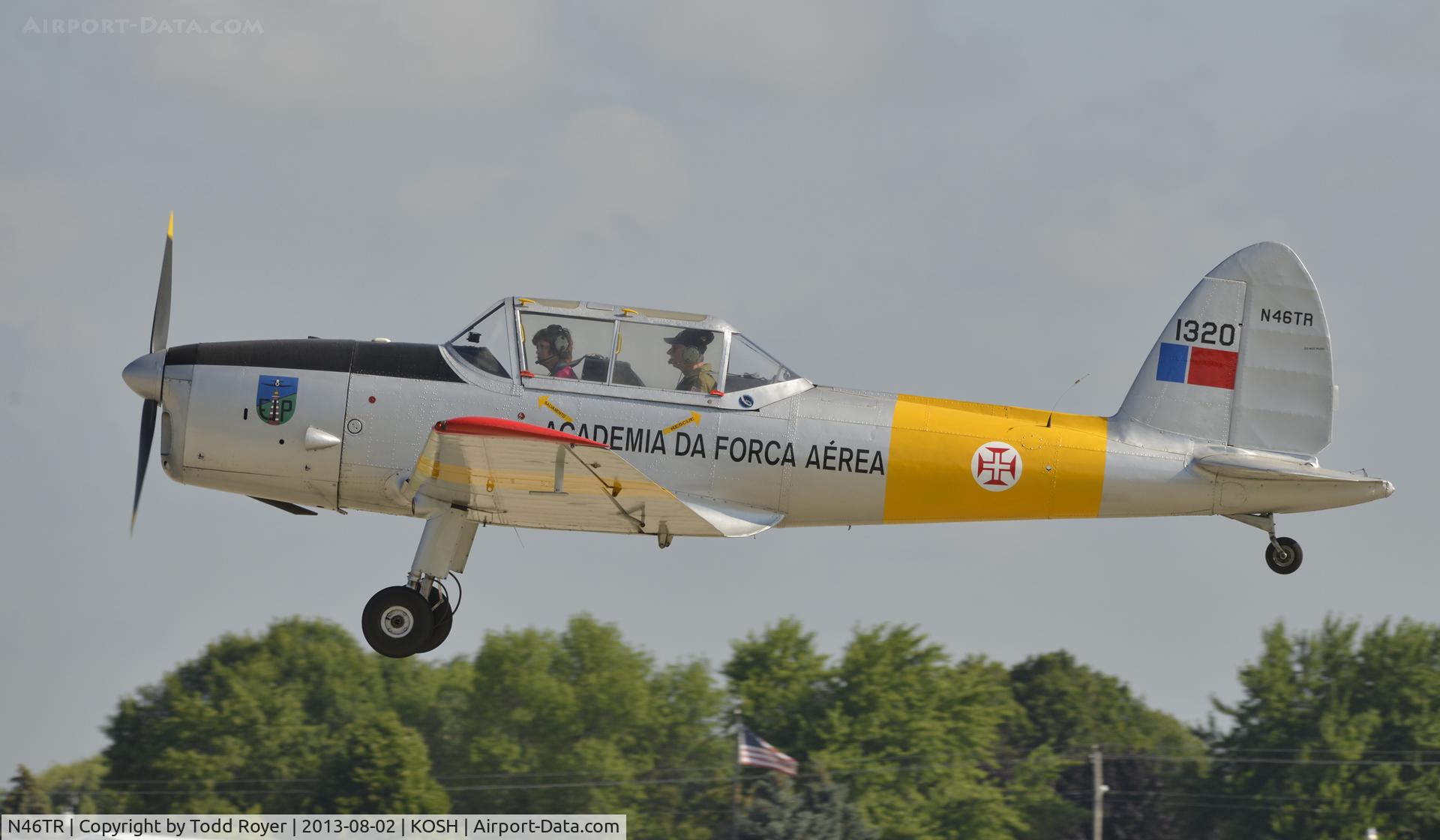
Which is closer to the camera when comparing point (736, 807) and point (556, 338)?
point (556, 338)

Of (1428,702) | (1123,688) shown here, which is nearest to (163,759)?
(1123,688)

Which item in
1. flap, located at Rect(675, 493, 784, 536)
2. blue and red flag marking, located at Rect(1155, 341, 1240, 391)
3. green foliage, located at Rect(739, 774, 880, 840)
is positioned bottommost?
green foliage, located at Rect(739, 774, 880, 840)

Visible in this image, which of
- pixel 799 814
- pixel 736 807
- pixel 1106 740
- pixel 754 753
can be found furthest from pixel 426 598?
pixel 1106 740

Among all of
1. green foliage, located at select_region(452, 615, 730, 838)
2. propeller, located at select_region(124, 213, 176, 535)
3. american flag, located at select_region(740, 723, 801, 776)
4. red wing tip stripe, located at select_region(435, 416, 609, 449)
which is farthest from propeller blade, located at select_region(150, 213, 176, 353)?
green foliage, located at select_region(452, 615, 730, 838)

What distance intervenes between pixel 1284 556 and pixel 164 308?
846 cm

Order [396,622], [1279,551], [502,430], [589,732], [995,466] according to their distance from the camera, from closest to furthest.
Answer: [502,430] < [396,622] < [995,466] < [1279,551] < [589,732]

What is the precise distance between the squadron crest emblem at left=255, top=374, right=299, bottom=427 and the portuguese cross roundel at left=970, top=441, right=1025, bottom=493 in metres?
4.68

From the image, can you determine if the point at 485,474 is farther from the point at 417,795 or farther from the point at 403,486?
the point at 417,795

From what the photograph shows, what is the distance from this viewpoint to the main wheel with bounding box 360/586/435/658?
1094cm

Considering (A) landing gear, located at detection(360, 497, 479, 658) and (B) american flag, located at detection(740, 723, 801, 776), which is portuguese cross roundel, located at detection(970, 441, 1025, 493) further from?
(B) american flag, located at detection(740, 723, 801, 776)

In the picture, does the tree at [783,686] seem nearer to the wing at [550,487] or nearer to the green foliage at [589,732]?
the green foliage at [589,732]
